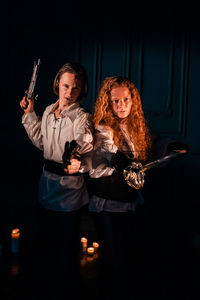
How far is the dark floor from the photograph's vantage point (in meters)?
1.76

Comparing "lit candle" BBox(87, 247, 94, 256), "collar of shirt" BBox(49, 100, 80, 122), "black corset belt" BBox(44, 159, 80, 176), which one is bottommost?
"lit candle" BBox(87, 247, 94, 256)

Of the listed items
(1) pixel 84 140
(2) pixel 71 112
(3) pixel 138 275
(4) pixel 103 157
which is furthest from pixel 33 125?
(3) pixel 138 275

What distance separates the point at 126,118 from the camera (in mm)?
1737

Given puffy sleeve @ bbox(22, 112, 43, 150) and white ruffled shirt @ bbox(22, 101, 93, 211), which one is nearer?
white ruffled shirt @ bbox(22, 101, 93, 211)

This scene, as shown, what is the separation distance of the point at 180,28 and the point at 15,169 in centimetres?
210

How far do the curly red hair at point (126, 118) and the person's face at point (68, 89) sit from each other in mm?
140

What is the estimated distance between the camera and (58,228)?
1.69 meters

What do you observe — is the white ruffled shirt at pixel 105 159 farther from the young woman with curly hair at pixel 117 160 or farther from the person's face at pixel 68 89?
the person's face at pixel 68 89

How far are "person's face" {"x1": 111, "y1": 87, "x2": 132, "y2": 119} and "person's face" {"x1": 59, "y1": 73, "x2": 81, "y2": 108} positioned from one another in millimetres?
210

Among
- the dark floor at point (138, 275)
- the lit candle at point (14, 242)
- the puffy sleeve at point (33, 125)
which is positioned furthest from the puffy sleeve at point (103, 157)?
the lit candle at point (14, 242)

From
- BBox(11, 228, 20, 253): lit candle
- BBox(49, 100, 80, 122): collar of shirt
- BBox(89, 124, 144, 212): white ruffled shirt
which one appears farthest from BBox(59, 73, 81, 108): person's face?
BBox(11, 228, 20, 253): lit candle

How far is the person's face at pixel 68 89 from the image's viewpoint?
1.64m

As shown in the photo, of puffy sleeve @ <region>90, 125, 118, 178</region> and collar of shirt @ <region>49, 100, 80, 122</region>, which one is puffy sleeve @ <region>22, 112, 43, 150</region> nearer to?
collar of shirt @ <region>49, 100, 80, 122</region>

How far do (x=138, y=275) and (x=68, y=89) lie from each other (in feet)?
4.31
